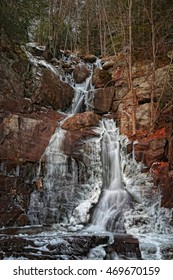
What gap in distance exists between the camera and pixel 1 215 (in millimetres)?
5137

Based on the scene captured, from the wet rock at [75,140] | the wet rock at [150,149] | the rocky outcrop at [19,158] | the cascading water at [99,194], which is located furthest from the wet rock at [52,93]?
the wet rock at [150,149]

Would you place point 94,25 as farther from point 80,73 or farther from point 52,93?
point 52,93

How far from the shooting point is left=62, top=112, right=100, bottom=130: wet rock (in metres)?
6.75

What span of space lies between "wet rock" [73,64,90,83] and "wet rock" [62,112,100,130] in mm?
2131

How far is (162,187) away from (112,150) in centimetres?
139

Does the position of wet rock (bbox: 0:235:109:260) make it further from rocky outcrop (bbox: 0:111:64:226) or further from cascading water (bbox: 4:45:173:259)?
rocky outcrop (bbox: 0:111:64:226)

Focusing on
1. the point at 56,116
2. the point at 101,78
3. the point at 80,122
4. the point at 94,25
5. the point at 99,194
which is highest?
the point at 94,25

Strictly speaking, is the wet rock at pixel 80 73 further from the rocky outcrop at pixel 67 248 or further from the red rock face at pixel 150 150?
the rocky outcrop at pixel 67 248

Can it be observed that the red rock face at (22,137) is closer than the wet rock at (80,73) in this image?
Yes

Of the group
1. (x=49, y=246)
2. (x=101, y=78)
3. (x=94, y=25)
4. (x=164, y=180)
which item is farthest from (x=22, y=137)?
(x=94, y=25)

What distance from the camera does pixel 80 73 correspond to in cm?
893

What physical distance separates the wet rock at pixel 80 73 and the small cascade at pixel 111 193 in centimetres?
240

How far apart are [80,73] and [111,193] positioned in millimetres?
4575

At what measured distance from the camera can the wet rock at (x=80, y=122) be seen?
22.1 feet
